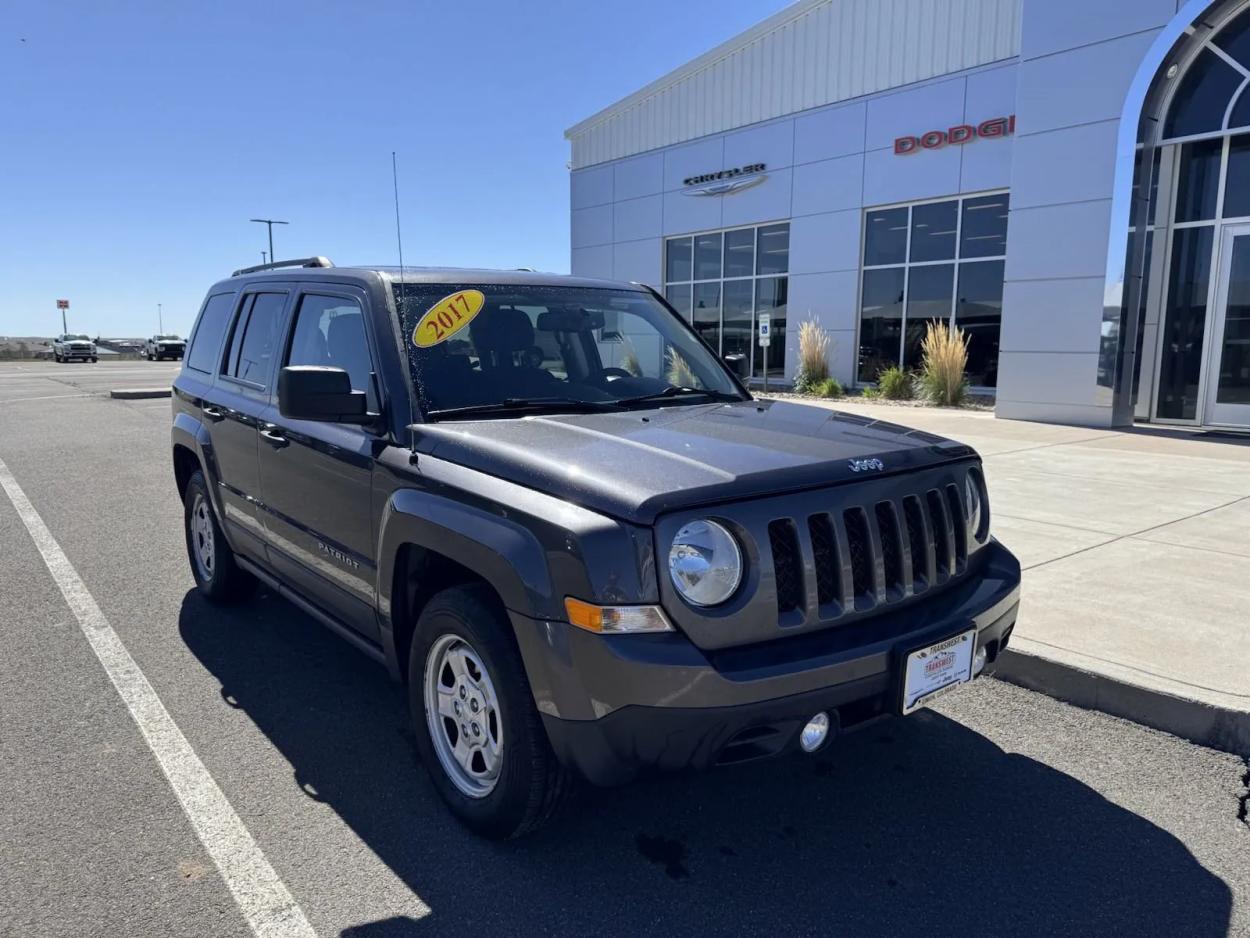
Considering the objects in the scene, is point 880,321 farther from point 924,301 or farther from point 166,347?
point 166,347

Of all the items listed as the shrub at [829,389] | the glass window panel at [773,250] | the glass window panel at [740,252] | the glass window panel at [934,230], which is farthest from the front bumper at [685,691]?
the glass window panel at [740,252]

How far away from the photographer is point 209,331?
17.6ft

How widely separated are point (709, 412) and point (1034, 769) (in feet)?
6.04

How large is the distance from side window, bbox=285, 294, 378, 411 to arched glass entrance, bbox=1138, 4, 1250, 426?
39.5ft

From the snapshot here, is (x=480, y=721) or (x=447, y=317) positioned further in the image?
(x=447, y=317)

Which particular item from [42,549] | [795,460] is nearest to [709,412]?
[795,460]

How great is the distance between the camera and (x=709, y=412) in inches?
140

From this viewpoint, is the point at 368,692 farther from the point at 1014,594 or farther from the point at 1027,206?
the point at 1027,206

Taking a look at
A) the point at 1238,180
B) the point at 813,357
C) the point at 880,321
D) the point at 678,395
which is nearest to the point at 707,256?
the point at 813,357

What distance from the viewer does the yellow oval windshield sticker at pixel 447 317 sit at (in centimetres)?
339

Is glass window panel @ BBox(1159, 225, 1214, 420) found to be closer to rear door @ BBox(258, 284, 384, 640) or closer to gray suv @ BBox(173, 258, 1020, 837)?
gray suv @ BBox(173, 258, 1020, 837)

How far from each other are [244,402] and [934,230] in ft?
51.3

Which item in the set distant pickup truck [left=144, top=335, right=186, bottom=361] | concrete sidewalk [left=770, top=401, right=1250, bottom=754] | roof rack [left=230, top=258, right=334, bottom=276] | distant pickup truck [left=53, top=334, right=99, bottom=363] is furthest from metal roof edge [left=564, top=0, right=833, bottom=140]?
distant pickup truck [left=53, top=334, right=99, bottom=363]

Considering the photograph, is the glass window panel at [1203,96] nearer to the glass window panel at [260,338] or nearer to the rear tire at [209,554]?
the glass window panel at [260,338]
